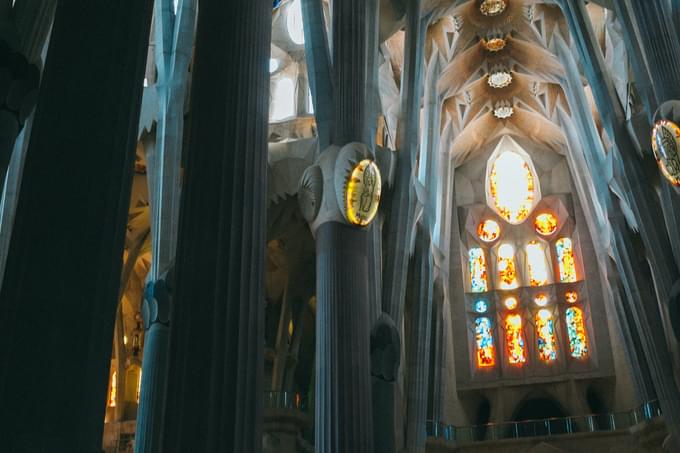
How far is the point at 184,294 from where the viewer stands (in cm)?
641

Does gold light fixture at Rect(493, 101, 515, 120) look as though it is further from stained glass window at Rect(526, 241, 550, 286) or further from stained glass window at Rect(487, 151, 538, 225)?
stained glass window at Rect(526, 241, 550, 286)

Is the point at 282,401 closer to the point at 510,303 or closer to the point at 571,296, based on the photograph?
the point at 510,303

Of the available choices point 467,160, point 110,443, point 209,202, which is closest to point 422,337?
point 110,443

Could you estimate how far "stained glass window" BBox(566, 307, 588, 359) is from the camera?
25391 mm

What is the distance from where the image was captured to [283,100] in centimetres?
2062

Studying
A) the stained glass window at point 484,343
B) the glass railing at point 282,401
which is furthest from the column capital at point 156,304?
the stained glass window at point 484,343

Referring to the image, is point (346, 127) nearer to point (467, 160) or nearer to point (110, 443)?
point (110, 443)

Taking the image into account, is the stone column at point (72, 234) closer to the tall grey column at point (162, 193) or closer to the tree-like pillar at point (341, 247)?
the tree-like pillar at point (341, 247)

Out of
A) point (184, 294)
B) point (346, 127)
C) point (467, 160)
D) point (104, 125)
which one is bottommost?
point (184, 294)

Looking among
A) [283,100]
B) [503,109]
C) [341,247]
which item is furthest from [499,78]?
[341,247]

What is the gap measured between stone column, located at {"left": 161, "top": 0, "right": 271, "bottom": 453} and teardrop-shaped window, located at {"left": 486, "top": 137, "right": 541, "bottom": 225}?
22.1 metres

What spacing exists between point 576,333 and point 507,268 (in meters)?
3.38

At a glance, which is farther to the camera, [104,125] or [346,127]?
[346,127]

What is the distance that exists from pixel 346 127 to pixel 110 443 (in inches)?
482
